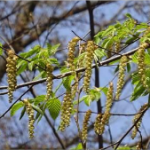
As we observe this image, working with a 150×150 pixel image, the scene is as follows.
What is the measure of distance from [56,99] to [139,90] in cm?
37

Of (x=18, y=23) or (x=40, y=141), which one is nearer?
(x=18, y=23)

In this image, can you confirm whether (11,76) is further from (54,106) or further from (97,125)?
(97,125)

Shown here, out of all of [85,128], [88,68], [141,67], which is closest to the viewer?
[141,67]

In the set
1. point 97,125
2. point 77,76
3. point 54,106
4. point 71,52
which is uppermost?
point 71,52

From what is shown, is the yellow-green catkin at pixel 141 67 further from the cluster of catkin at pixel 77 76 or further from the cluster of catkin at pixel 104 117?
the cluster of catkin at pixel 77 76

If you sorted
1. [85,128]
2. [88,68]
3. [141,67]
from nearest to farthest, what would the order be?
1. [141,67]
2. [88,68]
3. [85,128]

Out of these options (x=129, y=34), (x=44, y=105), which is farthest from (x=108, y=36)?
(x=44, y=105)

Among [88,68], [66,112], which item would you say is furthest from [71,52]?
[66,112]

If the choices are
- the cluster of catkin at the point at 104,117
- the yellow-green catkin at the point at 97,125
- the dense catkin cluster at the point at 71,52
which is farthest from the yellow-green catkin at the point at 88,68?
the yellow-green catkin at the point at 97,125

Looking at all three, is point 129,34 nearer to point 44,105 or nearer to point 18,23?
point 44,105

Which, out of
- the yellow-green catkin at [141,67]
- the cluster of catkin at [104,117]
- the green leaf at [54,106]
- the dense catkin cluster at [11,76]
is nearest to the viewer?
the yellow-green catkin at [141,67]

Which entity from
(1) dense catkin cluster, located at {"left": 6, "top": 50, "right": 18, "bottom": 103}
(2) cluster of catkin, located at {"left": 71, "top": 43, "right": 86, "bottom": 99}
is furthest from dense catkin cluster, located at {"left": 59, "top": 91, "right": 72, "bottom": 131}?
(1) dense catkin cluster, located at {"left": 6, "top": 50, "right": 18, "bottom": 103}

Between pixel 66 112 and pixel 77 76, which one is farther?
pixel 77 76

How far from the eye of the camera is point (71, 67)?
63.9 inches
